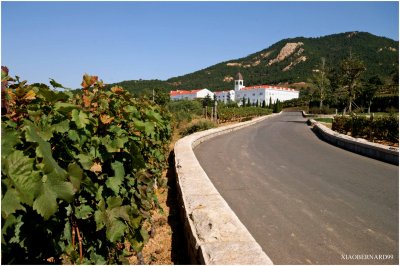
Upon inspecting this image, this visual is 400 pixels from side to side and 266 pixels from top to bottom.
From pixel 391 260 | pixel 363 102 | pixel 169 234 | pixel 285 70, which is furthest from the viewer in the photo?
pixel 285 70

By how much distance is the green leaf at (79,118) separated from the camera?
2.30m

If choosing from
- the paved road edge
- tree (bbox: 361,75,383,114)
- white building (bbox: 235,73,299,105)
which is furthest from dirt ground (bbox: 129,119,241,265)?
white building (bbox: 235,73,299,105)

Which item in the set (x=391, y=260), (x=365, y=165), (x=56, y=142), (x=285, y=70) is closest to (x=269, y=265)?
(x=56, y=142)

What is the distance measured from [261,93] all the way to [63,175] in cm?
11428

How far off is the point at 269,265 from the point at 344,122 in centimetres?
1815

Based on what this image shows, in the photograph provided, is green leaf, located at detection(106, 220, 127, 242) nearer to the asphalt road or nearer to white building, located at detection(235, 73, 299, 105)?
the asphalt road

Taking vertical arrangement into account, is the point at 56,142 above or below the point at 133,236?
above

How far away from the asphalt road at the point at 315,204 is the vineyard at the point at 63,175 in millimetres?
1311

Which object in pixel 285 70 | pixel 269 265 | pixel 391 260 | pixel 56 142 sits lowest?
pixel 391 260

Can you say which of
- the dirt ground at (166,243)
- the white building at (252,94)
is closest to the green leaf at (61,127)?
the dirt ground at (166,243)

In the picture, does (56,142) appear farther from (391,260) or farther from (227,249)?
(391,260)

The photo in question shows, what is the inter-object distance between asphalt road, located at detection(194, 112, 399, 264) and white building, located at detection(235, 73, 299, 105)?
99364 mm

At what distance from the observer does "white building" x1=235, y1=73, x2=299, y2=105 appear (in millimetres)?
112125

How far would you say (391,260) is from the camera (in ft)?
12.9
